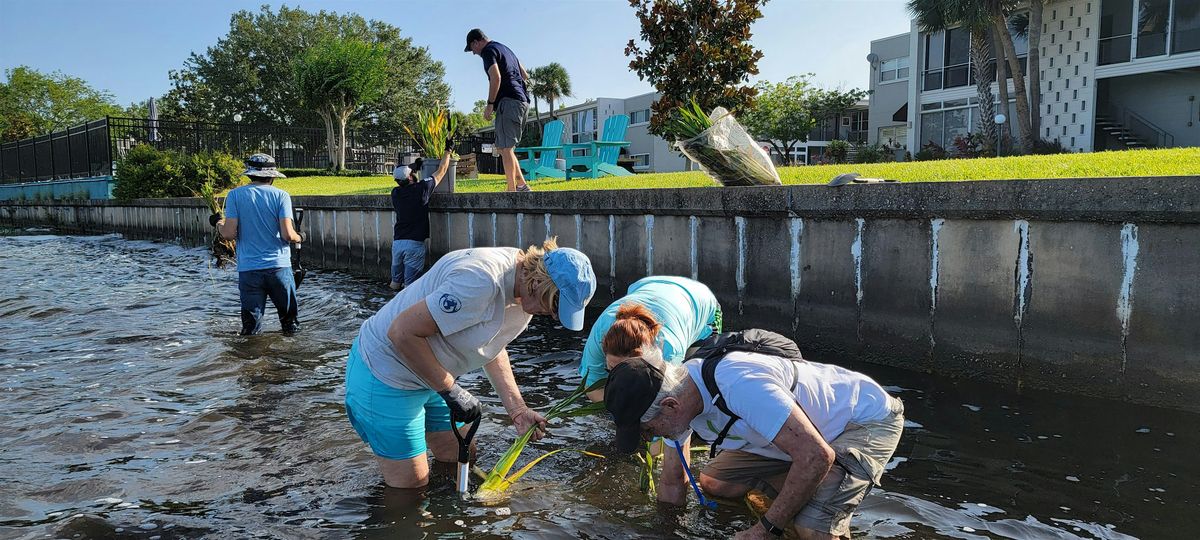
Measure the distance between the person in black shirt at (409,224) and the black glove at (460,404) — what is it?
7.16 m

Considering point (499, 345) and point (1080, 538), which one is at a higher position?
point (499, 345)

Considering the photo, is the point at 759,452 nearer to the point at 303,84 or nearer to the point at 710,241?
the point at 710,241

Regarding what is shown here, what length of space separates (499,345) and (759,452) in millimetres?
1364

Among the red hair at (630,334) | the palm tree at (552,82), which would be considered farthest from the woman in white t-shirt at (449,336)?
the palm tree at (552,82)

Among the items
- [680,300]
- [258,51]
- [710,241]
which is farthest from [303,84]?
[680,300]

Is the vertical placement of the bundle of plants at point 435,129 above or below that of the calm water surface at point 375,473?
above

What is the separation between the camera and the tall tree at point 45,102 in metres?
61.5

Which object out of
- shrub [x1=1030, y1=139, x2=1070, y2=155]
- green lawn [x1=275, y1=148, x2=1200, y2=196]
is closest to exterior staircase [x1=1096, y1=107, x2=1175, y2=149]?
shrub [x1=1030, y1=139, x2=1070, y2=155]

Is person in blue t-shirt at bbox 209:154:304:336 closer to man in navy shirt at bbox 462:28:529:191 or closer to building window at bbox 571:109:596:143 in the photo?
man in navy shirt at bbox 462:28:529:191

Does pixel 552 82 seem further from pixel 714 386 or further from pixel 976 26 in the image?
pixel 714 386

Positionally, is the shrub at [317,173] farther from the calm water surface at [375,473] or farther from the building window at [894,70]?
the building window at [894,70]

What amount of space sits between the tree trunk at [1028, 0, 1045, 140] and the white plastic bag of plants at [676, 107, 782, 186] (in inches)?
808

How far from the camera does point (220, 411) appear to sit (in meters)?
5.88

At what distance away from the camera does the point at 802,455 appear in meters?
2.92
